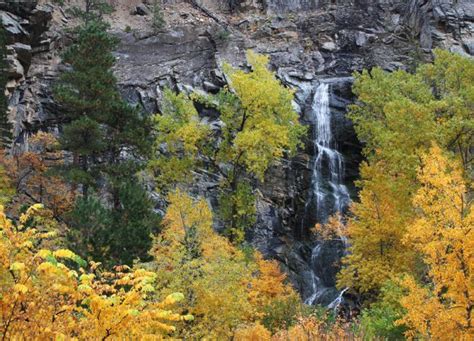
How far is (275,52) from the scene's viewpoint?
4378 centimetres

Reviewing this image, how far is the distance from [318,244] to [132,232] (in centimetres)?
1605

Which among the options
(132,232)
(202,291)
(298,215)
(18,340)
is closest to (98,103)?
(132,232)

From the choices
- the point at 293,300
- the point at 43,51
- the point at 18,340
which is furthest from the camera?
the point at 43,51

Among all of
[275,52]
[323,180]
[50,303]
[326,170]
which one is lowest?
[323,180]

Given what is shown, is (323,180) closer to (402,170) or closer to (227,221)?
(227,221)

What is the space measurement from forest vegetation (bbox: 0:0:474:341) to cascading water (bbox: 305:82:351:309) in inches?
49.5

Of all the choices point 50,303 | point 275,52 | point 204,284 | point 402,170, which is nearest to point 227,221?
point 402,170

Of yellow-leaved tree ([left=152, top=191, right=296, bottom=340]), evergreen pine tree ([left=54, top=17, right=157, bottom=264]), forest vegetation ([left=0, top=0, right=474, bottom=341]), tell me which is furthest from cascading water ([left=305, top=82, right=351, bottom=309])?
evergreen pine tree ([left=54, top=17, right=157, bottom=264])

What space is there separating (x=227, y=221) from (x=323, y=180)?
8241mm

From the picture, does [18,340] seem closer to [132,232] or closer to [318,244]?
[132,232]

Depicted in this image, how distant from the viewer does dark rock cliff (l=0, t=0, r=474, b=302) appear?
100ft

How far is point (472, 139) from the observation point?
837 inches

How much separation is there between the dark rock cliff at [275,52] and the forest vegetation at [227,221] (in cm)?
258

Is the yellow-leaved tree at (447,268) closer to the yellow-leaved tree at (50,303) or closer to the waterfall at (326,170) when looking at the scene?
the yellow-leaved tree at (50,303)
